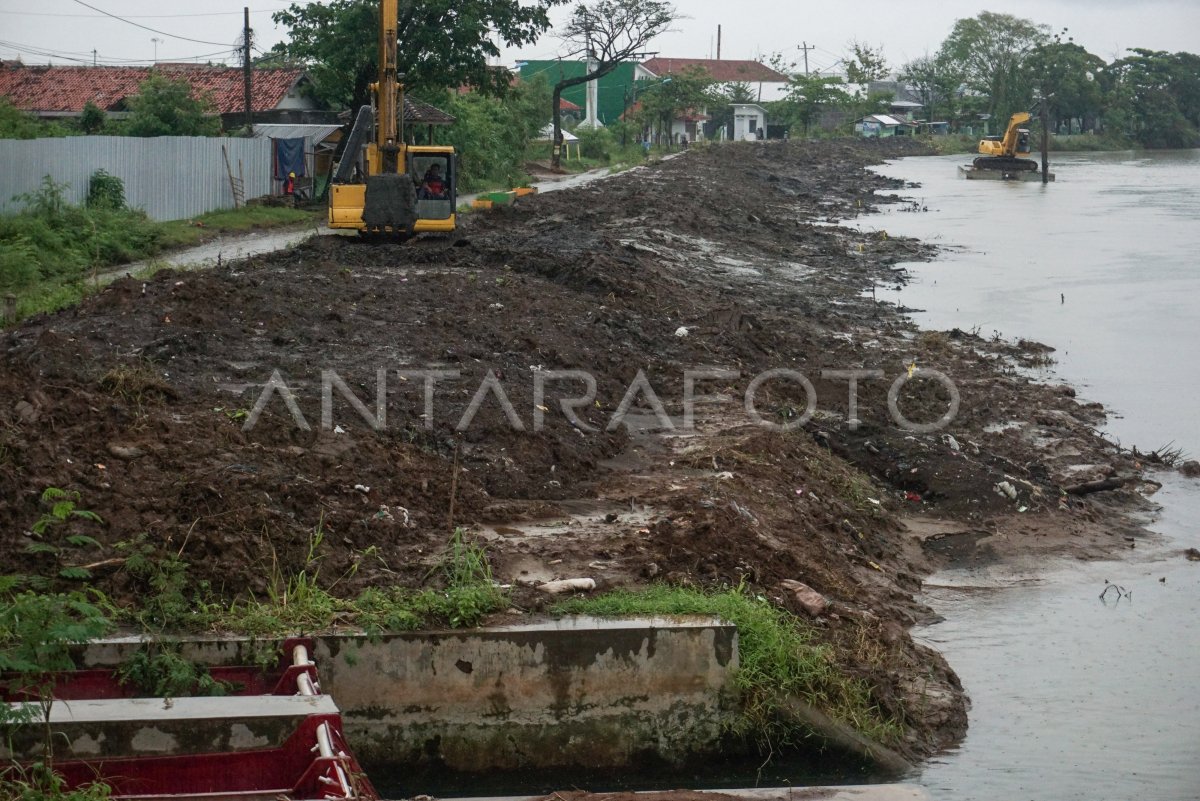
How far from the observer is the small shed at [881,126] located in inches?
4643

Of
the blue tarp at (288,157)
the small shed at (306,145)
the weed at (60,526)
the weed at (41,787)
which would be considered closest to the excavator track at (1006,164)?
the small shed at (306,145)

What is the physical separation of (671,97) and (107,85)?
47.7 m

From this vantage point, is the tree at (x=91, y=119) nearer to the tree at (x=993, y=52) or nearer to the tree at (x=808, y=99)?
the tree at (x=808, y=99)

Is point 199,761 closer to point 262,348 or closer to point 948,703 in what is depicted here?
point 948,703

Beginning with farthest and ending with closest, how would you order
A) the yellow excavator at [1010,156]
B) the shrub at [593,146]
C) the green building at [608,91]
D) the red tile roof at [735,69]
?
the red tile roof at [735,69] → the green building at [608,91] → the shrub at [593,146] → the yellow excavator at [1010,156]

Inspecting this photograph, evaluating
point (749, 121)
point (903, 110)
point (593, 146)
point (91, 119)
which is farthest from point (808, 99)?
point (91, 119)

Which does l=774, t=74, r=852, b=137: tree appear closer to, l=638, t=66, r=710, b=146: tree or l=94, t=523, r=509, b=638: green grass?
l=638, t=66, r=710, b=146: tree

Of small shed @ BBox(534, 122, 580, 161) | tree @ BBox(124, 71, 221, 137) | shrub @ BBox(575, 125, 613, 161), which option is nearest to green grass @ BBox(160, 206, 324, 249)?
tree @ BBox(124, 71, 221, 137)

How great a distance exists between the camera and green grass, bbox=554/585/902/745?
704 centimetres

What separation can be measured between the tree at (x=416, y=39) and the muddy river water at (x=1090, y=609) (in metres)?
13.7

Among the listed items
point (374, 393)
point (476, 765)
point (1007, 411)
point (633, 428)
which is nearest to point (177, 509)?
point (476, 765)

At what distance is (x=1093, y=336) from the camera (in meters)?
21.5

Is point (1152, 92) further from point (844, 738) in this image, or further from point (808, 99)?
point (844, 738)

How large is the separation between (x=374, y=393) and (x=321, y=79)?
2702cm
